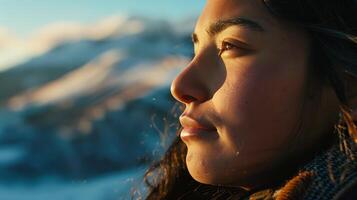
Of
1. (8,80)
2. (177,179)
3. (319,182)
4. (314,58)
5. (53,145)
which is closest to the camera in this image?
(319,182)

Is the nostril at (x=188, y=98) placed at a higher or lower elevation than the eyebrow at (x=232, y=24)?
lower

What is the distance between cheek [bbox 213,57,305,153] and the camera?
0.88m

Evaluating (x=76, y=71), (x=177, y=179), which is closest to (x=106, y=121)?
(x=76, y=71)

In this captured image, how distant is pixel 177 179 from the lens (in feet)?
4.19

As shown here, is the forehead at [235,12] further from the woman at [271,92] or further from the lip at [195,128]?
the lip at [195,128]

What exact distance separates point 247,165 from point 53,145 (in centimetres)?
255

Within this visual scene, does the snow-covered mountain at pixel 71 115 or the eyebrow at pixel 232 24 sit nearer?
the eyebrow at pixel 232 24

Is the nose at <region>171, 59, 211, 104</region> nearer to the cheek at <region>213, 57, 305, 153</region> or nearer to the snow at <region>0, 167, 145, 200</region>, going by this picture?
the cheek at <region>213, 57, 305, 153</region>

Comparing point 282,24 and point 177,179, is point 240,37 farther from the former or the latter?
point 177,179

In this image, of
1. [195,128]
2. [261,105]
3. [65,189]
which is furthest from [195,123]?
[65,189]

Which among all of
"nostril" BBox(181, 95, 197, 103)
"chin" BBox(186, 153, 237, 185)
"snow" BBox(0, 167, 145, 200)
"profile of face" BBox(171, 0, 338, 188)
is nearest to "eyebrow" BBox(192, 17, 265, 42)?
"profile of face" BBox(171, 0, 338, 188)

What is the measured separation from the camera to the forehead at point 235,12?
92 centimetres

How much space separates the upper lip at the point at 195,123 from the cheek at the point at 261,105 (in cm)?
3

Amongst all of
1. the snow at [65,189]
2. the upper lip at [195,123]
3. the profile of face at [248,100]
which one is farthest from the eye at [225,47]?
the snow at [65,189]
